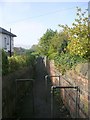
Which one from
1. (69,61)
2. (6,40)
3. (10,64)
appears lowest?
(10,64)

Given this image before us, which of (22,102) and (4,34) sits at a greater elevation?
(4,34)

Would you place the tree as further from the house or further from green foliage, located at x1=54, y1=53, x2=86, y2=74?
the house

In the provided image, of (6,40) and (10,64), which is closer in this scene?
(10,64)

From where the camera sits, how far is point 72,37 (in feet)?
30.0

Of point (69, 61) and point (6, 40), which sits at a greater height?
point (6, 40)

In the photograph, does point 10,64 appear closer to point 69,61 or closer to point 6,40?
point 69,61

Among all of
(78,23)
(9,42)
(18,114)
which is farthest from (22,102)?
(9,42)

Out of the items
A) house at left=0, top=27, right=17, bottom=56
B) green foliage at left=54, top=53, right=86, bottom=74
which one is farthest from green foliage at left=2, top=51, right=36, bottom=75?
house at left=0, top=27, right=17, bottom=56

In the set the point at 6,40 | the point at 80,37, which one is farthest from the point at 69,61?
the point at 6,40

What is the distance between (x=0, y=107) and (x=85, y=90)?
97.4 inches

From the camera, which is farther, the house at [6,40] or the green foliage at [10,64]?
the house at [6,40]

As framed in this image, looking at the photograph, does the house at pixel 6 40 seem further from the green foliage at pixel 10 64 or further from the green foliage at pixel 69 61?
the green foliage at pixel 69 61

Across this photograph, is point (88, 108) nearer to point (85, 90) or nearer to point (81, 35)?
point (85, 90)

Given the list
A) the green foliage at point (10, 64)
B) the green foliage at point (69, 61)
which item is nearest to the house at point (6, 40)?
the green foliage at point (10, 64)
